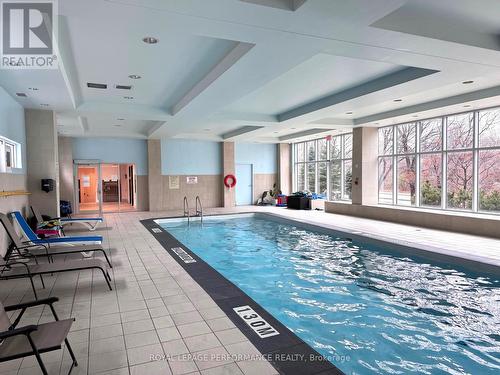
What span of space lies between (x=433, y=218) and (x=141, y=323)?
7.97 m

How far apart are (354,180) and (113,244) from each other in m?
7.92

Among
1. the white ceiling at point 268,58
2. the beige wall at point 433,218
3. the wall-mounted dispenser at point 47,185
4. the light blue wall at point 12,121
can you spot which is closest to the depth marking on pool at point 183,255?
the white ceiling at point 268,58

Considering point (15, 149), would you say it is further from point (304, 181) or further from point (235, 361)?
point (304, 181)

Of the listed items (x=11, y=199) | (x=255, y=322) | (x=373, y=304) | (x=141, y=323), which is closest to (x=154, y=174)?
(x=11, y=199)

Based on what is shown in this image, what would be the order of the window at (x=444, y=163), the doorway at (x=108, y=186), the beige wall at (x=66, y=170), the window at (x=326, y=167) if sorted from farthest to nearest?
the doorway at (x=108, y=186)
the window at (x=326, y=167)
the beige wall at (x=66, y=170)
the window at (x=444, y=163)

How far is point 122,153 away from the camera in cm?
1280

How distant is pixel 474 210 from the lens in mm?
8438

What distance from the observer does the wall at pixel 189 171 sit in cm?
1345

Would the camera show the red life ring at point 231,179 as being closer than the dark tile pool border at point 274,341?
No

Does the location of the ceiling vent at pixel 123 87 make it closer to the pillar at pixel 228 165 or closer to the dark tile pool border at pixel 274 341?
the dark tile pool border at pixel 274 341

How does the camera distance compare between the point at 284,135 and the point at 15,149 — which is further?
the point at 284,135

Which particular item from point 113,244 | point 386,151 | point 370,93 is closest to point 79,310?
point 113,244

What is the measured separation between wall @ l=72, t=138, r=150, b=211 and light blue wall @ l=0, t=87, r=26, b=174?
18.1 ft

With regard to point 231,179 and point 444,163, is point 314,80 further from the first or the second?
point 231,179
